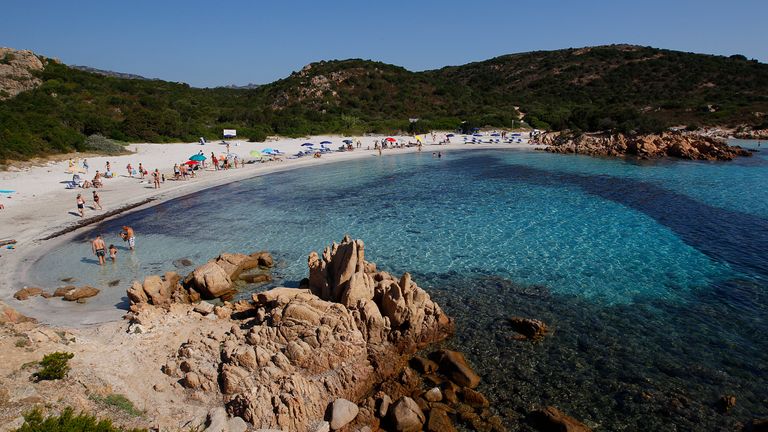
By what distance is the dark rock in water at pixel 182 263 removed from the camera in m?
17.3

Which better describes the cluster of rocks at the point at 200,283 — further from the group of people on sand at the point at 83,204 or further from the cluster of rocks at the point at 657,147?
the cluster of rocks at the point at 657,147

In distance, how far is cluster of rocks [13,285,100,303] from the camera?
542 inches

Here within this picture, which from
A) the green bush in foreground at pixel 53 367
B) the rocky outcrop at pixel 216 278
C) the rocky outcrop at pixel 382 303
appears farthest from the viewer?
the rocky outcrop at pixel 216 278

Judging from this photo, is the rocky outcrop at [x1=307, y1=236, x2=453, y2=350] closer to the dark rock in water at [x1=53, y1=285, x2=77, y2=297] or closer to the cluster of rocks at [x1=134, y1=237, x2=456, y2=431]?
the cluster of rocks at [x1=134, y1=237, x2=456, y2=431]

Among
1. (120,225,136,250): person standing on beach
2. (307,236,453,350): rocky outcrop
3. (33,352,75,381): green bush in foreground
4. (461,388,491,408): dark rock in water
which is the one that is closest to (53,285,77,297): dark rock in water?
(120,225,136,250): person standing on beach

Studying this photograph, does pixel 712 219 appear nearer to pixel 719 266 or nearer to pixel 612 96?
pixel 719 266

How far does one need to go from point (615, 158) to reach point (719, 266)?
1345 inches

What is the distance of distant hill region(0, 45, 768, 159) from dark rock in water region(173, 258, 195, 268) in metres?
24.0

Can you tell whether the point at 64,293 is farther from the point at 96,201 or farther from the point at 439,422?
the point at 439,422

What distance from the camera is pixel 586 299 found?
45.9 feet

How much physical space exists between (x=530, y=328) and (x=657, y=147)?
152 feet

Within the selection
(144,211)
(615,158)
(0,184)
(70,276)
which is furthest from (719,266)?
(0,184)

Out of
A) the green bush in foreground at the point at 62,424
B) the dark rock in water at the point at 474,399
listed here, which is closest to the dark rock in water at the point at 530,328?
the dark rock in water at the point at 474,399

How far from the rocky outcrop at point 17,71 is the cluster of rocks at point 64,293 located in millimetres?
49449
